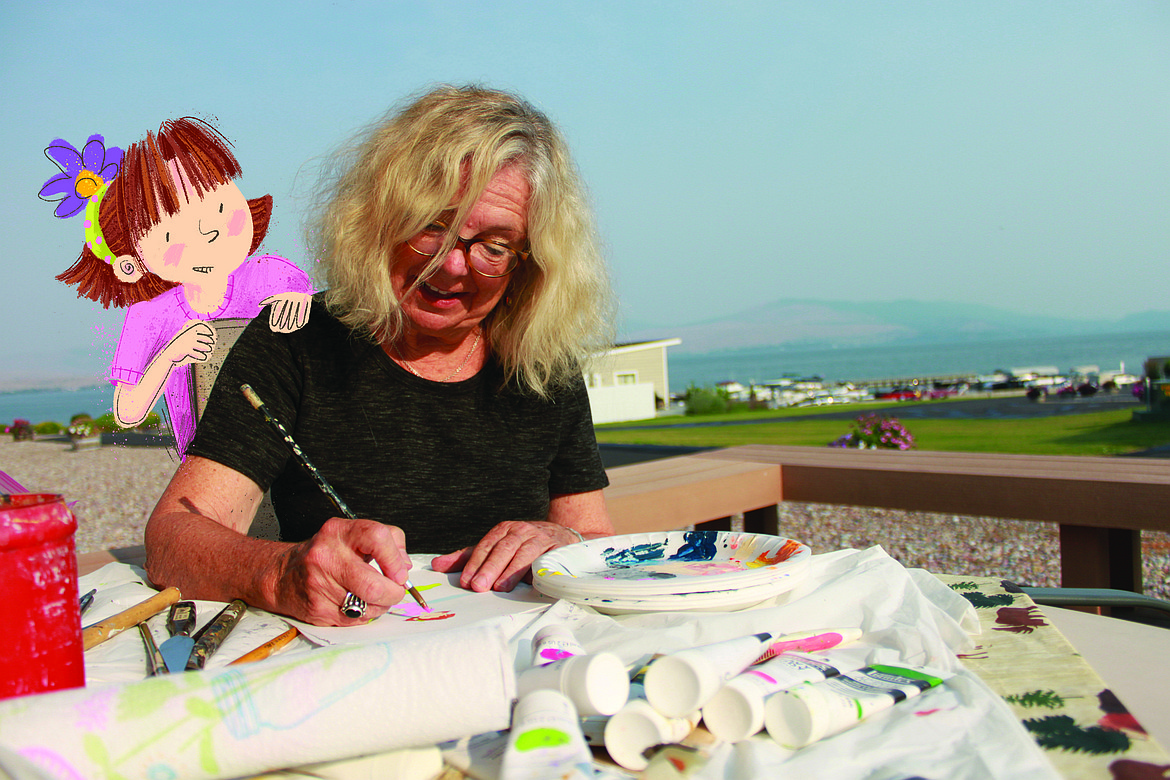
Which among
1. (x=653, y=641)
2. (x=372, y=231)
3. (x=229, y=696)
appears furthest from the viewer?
(x=372, y=231)

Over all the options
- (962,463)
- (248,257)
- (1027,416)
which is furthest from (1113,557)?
(1027,416)

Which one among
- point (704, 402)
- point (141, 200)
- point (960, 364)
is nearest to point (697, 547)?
point (141, 200)

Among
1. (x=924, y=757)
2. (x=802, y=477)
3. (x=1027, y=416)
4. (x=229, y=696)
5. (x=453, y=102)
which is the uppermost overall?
(x=453, y=102)

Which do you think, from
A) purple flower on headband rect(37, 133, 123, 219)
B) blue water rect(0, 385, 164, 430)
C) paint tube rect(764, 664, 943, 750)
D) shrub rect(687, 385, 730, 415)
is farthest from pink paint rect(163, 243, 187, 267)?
shrub rect(687, 385, 730, 415)

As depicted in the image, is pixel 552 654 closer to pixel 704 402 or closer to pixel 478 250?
pixel 478 250

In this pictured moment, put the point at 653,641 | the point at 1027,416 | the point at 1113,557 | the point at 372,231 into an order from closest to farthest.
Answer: the point at 653,641
the point at 372,231
the point at 1113,557
the point at 1027,416

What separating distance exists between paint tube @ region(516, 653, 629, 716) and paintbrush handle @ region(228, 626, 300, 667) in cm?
45

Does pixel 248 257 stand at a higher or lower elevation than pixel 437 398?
higher

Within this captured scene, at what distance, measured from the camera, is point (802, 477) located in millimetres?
3336

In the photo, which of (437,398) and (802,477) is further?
(802,477)

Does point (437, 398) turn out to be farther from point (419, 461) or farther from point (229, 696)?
point (229, 696)

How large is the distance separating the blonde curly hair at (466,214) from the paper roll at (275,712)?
120 cm

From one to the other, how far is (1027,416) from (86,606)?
20329 millimetres

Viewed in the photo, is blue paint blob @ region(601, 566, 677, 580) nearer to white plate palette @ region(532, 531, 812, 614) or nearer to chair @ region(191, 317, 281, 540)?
white plate palette @ region(532, 531, 812, 614)
